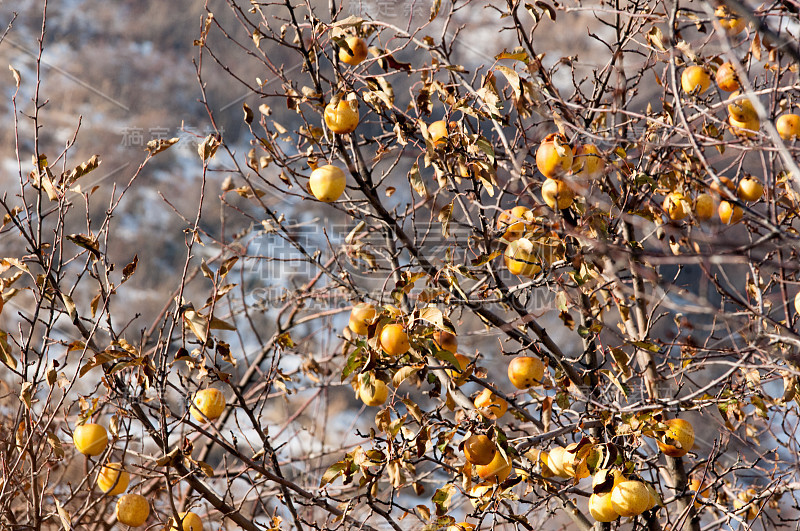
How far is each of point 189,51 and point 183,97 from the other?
365 mm

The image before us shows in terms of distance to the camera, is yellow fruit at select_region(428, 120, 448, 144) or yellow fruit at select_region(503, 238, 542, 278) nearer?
yellow fruit at select_region(503, 238, 542, 278)

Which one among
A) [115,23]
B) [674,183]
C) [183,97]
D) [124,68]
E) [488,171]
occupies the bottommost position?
[488,171]

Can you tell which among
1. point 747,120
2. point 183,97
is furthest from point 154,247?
point 747,120

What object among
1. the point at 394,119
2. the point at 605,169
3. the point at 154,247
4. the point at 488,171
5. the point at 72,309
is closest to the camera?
the point at 72,309

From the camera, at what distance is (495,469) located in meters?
1.07

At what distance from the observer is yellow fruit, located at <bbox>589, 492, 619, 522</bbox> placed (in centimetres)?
100

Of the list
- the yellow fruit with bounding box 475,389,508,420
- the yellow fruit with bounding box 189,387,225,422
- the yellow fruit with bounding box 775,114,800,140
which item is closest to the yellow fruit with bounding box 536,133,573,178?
the yellow fruit with bounding box 475,389,508,420

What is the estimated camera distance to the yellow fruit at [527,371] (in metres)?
1.21

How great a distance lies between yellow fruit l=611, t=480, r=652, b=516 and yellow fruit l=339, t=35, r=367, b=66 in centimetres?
85

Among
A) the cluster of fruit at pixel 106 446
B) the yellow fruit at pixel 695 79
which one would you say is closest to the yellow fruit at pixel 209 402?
the cluster of fruit at pixel 106 446

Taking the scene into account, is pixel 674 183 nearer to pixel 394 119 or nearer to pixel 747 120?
pixel 747 120

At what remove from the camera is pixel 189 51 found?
4051mm

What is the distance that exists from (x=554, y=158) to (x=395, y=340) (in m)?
0.44

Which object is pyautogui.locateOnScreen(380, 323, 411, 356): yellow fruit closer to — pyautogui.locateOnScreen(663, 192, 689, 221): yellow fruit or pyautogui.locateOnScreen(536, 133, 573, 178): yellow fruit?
pyautogui.locateOnScreen(536, 133, 573, 178): yellow fruit
